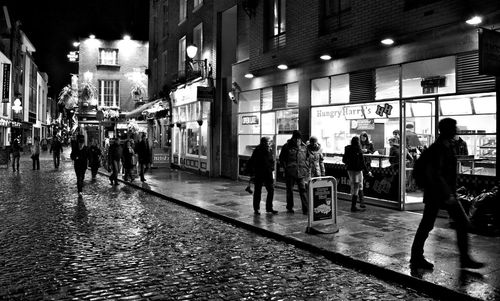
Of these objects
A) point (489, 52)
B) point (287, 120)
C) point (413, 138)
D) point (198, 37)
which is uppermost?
point (198, 37)

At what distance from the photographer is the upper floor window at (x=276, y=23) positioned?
15352 millimetres

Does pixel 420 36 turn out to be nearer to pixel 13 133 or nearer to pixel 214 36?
pixel 214 36

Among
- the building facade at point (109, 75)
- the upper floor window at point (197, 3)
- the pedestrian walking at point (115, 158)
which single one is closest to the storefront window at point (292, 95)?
the pedestrian walking at point (115, 158)

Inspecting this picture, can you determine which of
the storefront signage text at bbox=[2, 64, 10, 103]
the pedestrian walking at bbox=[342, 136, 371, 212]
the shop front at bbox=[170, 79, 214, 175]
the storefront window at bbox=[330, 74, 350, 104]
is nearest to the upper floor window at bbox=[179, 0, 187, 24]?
the shop front at bbox=[170, 79, 214, 175]

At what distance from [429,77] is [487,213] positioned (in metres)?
3.60

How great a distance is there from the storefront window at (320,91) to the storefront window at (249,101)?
3411mm

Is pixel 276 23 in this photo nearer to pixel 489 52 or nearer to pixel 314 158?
pixel 314 158

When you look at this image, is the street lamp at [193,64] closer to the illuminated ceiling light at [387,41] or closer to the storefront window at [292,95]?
the storefront window at [292,95]

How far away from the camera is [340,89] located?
12.9 m

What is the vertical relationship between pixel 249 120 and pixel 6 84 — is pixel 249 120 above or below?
below

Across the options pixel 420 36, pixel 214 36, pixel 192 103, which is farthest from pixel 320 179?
pixel 192 103

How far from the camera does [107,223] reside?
30.8 feet

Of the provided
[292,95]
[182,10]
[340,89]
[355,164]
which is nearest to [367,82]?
[340,89]

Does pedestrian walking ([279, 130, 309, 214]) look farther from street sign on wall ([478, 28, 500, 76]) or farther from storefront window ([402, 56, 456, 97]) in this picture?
street sign on wall ([478, 28, 500, 76])
